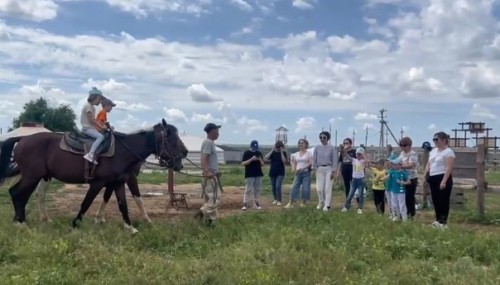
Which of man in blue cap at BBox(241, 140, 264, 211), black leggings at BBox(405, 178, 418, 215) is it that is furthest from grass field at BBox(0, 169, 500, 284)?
man in blue cap at BBox(241, 140, 264, 211)

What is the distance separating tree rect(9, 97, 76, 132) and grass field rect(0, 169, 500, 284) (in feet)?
182

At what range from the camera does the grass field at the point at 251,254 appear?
665 cm

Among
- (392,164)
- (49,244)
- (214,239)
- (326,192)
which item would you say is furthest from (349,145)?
(49,244)

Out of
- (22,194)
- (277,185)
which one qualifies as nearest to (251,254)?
(22,194)

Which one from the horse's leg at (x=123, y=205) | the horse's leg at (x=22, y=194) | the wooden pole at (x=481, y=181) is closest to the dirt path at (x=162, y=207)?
the wooden pole at (x=481, y=181)

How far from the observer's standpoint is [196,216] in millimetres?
9961

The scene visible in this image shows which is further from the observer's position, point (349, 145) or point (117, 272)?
point (349, 145)

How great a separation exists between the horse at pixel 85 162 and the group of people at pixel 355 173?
2.53 ft

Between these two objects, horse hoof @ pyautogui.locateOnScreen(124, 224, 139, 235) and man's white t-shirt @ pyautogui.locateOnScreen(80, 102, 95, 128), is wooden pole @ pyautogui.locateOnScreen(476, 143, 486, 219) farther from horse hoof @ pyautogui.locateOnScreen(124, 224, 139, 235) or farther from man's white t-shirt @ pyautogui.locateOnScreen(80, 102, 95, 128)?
man's white t-shirt @ pyautogui.locateOnScreen(80, 102, 95, 128)

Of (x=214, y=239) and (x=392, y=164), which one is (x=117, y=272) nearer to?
(x=214, y=239)

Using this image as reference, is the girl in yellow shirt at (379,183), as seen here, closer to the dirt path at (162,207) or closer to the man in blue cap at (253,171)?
the dirt path at (162,207)

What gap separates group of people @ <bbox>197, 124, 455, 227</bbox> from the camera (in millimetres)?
10656

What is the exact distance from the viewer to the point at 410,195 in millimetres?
11711

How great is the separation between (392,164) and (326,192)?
2.04 metres
